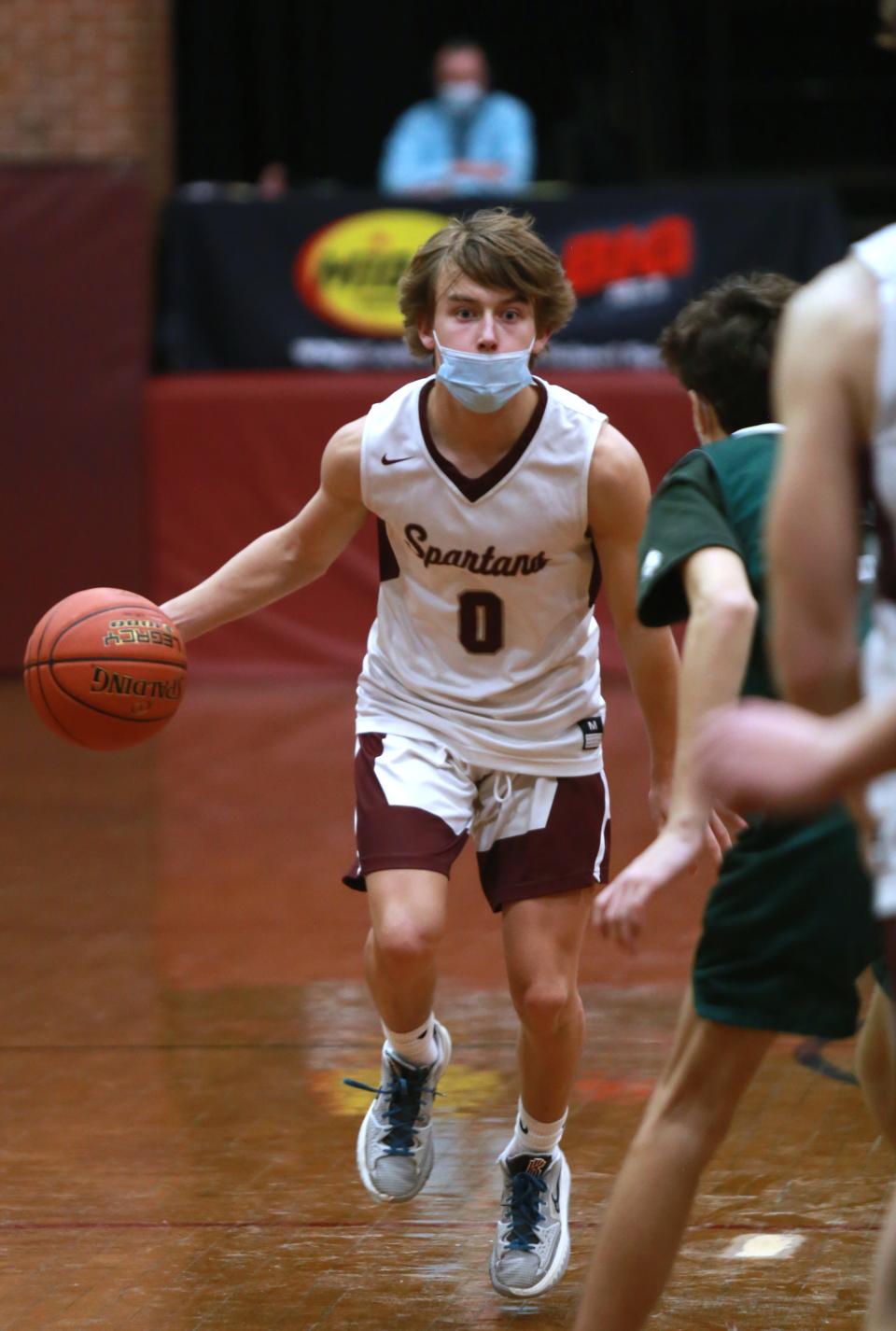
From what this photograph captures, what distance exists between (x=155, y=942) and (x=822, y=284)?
4.22 m

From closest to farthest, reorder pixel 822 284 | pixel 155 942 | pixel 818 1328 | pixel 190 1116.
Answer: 1. pixel 822 284
2. pixel 818 1328
3. pixel 190 1116
4. pixel 155 942

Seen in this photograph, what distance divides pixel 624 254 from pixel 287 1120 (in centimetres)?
721

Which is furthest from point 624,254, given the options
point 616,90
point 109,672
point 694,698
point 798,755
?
point 798,755

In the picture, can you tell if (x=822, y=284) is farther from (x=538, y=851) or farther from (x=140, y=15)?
(x=140, y=15)

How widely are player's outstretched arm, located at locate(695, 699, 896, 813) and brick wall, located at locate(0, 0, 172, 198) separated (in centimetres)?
1012

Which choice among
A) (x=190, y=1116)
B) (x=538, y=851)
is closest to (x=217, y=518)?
(x=190, y=1116)

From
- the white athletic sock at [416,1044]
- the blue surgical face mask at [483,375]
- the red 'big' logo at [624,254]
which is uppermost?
the blue surgical face mask at [483,375]

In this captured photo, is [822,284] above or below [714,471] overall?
above

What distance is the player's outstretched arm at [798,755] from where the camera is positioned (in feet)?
6.17

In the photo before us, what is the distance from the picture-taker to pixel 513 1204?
11.6ft

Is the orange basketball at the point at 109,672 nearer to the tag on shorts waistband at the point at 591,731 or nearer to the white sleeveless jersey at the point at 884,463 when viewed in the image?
the tag on shorts waistband at the point at 591,731

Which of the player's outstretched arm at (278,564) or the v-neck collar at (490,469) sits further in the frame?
the player's outstretched arm at (278,564)

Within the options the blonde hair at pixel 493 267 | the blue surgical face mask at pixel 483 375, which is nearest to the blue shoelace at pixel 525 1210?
the blue surgical face mask at pixel 483 375

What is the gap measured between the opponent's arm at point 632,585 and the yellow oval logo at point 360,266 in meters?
7.24
